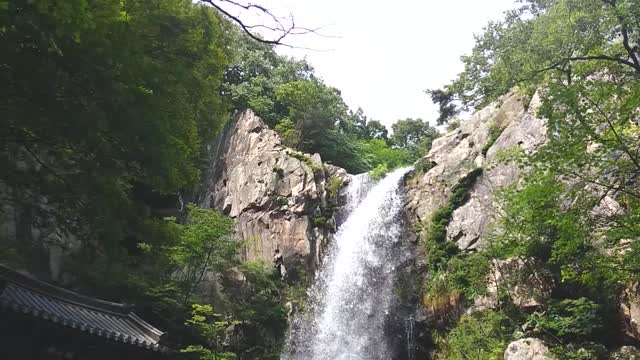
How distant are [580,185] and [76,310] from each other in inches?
401

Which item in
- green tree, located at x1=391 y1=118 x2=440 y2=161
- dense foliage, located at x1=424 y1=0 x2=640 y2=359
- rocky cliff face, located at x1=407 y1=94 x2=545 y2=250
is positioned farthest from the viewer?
green tree, located at x1=391 y1=118 x2=440 y2=161

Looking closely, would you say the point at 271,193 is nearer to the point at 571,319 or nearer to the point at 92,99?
the point at 571,319

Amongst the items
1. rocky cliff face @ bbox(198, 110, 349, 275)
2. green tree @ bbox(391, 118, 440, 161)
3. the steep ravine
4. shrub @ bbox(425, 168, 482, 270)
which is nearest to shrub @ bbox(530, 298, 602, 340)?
the steep ravine

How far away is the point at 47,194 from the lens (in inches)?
175

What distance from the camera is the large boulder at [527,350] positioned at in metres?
11.1

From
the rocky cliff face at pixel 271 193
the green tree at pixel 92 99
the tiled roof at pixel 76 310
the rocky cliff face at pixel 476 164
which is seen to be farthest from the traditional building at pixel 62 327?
the rocky cliff face at pixel 476 164

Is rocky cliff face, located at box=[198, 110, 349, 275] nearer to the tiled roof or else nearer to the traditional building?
the tiled roof

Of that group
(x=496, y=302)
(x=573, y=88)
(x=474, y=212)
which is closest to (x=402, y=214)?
(x=474, y=212)

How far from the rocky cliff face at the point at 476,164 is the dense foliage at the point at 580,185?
2.99ft

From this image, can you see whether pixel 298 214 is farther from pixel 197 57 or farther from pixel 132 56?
pixel 132 56

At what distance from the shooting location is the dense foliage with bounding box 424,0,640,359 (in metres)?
7.87

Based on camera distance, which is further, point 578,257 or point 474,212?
point 474,212

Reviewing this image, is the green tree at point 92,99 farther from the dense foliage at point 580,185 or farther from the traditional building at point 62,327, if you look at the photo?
the dense foliage at point 580,185

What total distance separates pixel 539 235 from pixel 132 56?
1169 centimetres
